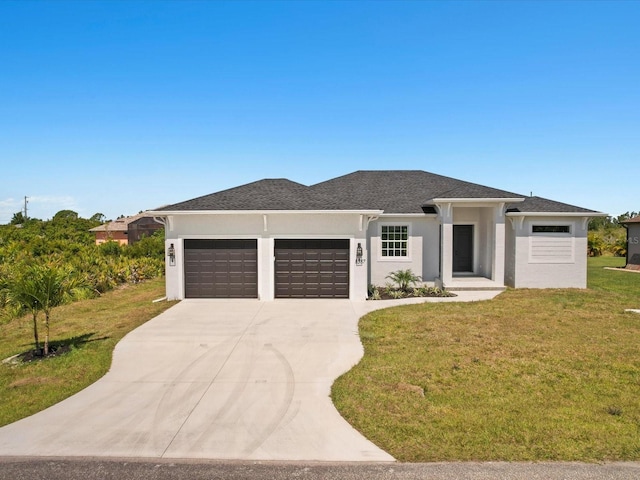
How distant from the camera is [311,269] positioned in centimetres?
1377

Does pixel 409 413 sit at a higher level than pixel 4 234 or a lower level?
lower

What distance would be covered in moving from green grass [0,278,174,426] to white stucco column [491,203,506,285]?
513 inches

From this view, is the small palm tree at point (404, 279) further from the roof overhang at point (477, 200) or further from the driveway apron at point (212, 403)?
the driveway apron at point (212, 403)

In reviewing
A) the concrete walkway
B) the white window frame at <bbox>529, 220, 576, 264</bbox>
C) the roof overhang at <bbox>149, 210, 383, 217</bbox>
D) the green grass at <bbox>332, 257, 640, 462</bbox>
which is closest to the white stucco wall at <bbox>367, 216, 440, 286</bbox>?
the roof overhang at <bbox>149, 210, 383, 217</bbox>

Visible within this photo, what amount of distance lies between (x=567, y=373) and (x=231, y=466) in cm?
617

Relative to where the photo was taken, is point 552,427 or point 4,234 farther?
point 4,234

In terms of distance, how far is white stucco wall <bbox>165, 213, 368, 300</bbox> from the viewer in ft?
44.5

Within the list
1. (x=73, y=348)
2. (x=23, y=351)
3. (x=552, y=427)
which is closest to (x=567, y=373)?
(x=552, y=427)

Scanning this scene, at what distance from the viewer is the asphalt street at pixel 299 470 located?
4.10 m

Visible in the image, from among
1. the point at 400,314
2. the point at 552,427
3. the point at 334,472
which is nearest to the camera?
the point at 334,472

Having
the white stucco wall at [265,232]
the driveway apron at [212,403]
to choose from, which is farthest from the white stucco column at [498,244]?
the driveway apron at [212,403]

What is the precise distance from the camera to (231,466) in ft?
14.3

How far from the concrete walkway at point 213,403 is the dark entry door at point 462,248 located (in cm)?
985

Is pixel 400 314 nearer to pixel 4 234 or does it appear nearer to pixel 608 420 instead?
pixel 608 420
